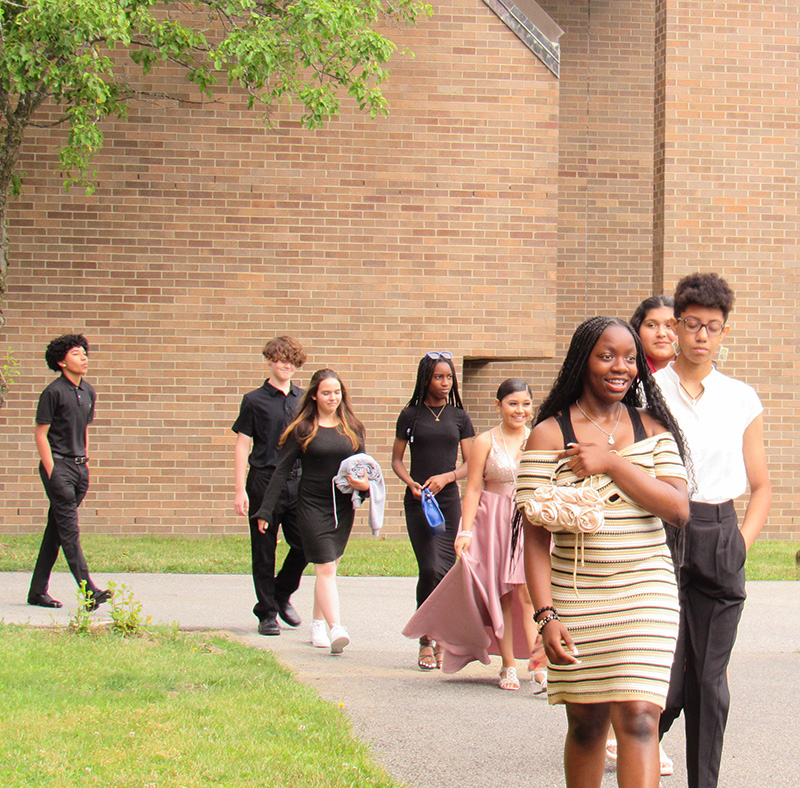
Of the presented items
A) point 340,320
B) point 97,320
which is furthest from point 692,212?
point 97,320

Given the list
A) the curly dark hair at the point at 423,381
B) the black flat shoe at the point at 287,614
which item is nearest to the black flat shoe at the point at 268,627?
the black flat shoe at the point at 287,614

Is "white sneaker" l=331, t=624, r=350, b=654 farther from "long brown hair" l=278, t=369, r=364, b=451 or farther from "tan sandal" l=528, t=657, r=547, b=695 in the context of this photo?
"tan sandal" l=528, t=657, r=547, b=695

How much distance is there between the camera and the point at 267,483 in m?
8.38

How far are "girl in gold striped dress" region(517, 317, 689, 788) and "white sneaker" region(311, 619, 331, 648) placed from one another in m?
4.18

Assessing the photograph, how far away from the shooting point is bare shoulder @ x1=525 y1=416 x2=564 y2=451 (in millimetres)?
3844

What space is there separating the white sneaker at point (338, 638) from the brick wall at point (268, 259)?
21.9 ft

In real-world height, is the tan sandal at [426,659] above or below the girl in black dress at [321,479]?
below

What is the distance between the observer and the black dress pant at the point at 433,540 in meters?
7.64

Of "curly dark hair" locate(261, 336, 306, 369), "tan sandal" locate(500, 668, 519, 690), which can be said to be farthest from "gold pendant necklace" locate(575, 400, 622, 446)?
"curly dark hair" locate(261, 336, 306, 369)

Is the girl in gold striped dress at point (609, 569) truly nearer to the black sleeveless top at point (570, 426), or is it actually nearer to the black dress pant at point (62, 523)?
the black sleeveless top at point (570, 426)

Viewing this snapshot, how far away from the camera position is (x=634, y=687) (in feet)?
11.8

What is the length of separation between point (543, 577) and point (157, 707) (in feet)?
8.54

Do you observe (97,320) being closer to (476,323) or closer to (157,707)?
(476,323)

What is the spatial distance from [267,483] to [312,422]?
2.54 ft
